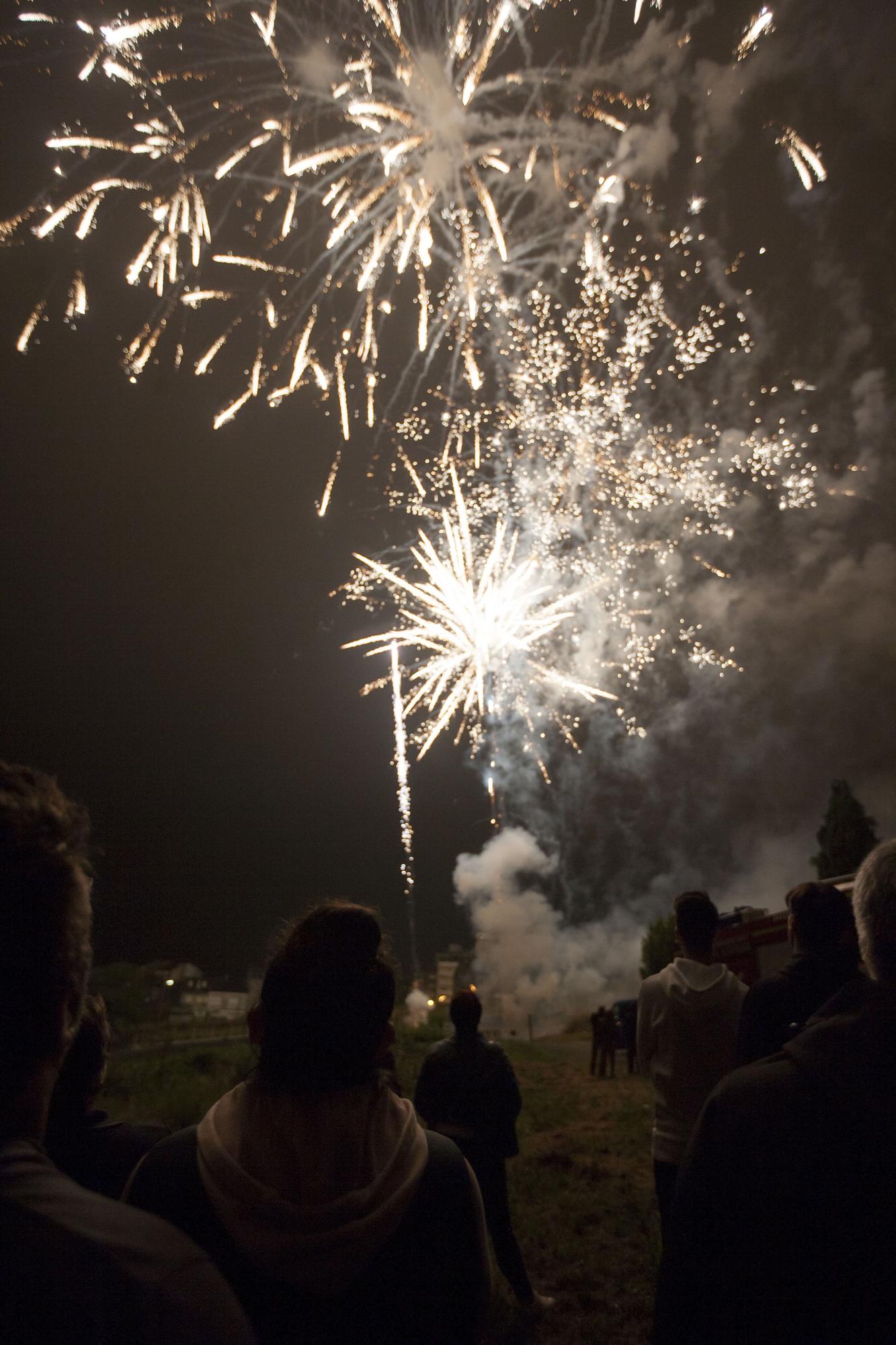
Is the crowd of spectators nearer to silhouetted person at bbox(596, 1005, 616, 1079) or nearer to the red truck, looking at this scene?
the red truck

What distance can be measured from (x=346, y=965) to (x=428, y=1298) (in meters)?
0.75

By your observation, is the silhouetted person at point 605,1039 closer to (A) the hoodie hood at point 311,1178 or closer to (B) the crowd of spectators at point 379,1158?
(B) the crowd of spectators at point 379,1158

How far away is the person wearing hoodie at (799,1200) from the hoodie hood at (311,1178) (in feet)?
2.17

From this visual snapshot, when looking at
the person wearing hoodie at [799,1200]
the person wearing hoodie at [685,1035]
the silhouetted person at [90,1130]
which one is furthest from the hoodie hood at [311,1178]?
the person wearing hoodie at [685,1035]

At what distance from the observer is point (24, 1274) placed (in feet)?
2.47

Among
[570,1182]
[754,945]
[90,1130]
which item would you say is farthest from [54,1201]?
[754,945]

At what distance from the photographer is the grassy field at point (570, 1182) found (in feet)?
16.1

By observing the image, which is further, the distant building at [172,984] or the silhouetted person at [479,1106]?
the distant building at [172,984]

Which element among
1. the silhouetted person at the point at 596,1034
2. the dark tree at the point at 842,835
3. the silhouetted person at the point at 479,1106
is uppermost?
the dark tree at the point at 842,835

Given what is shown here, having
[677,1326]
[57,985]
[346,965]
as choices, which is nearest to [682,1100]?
[677,1326]

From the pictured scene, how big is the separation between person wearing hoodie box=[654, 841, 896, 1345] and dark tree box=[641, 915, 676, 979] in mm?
37855

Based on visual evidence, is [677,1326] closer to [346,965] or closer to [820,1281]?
[820,1281]

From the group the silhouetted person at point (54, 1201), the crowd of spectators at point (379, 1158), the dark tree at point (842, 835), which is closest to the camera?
the silhouetted person at point (54, 1201)

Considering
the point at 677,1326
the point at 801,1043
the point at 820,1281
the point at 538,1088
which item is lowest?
the point at 538,1088
